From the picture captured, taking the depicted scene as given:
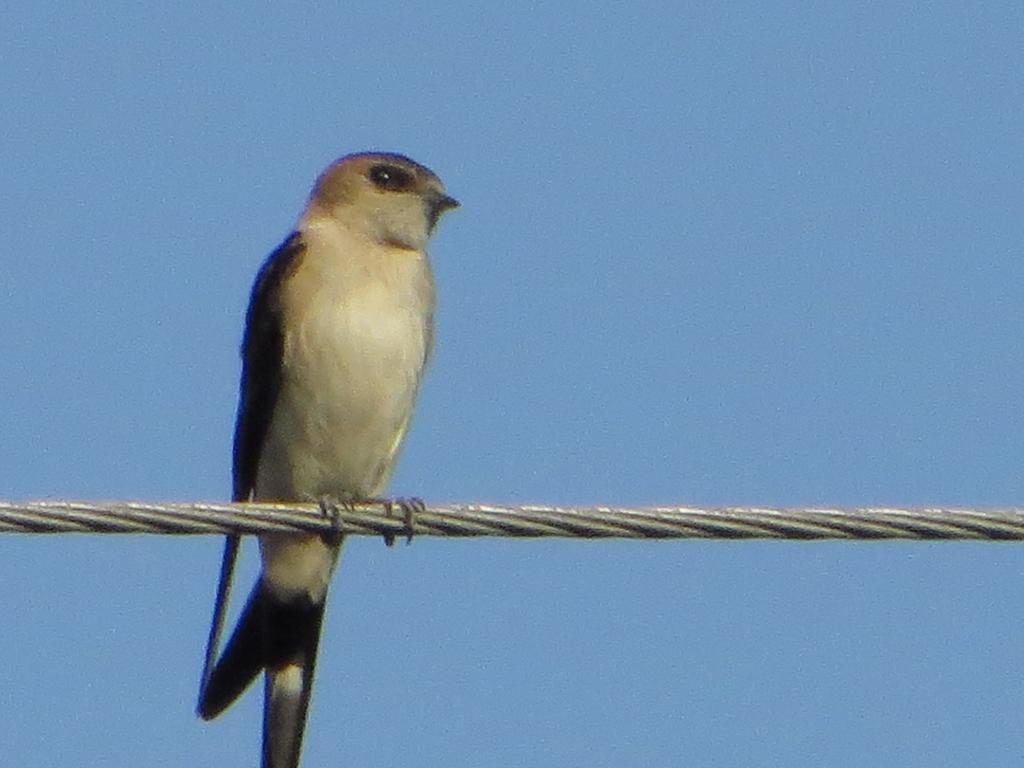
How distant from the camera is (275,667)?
7.60 m

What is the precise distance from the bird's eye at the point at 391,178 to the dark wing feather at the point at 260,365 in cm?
69

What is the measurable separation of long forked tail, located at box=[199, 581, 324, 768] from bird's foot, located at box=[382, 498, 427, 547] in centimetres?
87

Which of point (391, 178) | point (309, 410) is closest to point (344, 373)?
point (309, 410)

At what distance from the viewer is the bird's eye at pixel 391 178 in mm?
8273

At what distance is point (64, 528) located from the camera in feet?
15.5

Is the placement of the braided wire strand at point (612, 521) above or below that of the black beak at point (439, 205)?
below

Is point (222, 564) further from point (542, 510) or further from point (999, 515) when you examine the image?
point (999, 515)

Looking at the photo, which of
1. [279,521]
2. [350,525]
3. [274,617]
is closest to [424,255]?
[274,617]

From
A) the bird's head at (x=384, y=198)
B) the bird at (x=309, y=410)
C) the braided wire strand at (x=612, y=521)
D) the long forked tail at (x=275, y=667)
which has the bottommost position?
the braided wire strand at (x=612, y=521)

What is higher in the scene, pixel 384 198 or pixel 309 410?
pixel 384 198

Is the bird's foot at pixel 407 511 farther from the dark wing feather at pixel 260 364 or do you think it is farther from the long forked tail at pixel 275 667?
the dark wing feather at pixel 260 364

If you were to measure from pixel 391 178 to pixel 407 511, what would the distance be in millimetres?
3075

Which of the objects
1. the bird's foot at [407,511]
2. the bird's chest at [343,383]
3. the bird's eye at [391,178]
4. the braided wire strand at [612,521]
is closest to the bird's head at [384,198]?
the bird's eye at [391,178]

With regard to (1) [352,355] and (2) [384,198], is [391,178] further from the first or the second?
(1) [352,355]
